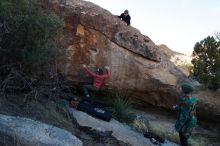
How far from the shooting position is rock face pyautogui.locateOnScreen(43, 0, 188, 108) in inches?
612

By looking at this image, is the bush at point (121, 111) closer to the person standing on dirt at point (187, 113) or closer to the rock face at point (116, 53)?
the rock face at point (116, 53)

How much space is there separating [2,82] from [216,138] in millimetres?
10292

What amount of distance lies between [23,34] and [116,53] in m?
5.54

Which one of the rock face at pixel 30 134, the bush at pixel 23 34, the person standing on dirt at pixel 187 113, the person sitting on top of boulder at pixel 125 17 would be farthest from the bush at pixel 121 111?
the rock face at pixel 30 134

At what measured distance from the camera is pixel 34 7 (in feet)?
37.9

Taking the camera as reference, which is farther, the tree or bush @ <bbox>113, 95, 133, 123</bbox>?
the tree

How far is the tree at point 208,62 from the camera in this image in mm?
17797

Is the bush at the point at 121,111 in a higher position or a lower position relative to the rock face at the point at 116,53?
lower

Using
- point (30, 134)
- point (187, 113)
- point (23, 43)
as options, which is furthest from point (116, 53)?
point (30, 134)

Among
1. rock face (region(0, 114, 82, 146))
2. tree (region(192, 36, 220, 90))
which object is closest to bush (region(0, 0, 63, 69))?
rock face (region(0, 114, 82, 146))

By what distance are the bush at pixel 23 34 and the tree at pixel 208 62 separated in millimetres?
8396

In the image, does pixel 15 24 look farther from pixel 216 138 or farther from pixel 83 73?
pixel 216 138

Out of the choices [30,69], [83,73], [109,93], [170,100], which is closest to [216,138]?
[170,100]

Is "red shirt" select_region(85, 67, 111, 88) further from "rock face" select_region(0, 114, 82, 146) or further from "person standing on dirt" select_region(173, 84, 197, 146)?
"rock face" select_region(0, 114, 82, 146)
